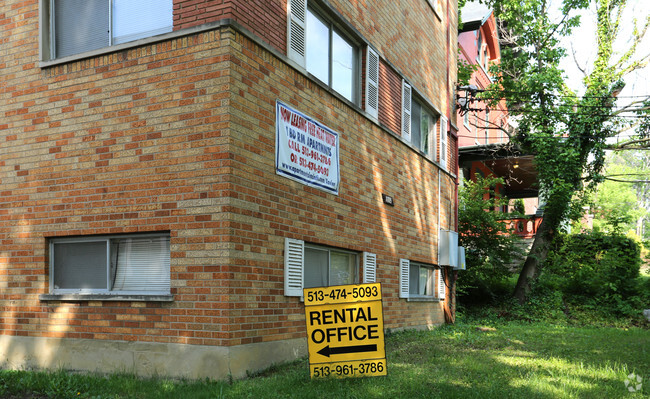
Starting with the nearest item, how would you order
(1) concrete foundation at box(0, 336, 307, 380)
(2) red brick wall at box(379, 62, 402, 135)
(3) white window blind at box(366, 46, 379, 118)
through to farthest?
(1) concrete foundation at box(0, 336, 307, 380)
(3) white window blind at box(366, 46, 379, 118)
(2) red brick wall at box(379, 62, 402, 135)

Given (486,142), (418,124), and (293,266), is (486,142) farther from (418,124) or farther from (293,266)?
(293,266)

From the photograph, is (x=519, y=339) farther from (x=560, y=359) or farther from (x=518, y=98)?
(x=518, y=98)

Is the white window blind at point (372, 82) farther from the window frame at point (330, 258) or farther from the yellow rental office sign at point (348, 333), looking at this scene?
the yellow rental office sign at point (348, 333)

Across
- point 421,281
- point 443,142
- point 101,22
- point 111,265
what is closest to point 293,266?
point 111,265

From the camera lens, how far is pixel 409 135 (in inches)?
554

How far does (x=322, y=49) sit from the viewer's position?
10359 mm

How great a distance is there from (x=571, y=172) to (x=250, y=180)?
1530cm

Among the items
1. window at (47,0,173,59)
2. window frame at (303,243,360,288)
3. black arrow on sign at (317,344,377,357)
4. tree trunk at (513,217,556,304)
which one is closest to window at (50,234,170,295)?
black arrow on sign at (317,344,377,357)

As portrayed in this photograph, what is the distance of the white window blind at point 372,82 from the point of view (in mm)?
11734

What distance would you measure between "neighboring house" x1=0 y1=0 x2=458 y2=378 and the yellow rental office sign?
100cm

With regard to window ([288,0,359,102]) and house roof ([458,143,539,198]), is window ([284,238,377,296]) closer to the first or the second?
window ([288,0,359,102])

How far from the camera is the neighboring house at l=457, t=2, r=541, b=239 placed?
919 inches

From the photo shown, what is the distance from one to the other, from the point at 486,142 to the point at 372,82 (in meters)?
18.3

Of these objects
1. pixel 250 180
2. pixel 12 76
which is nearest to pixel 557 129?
pixel 250 180
